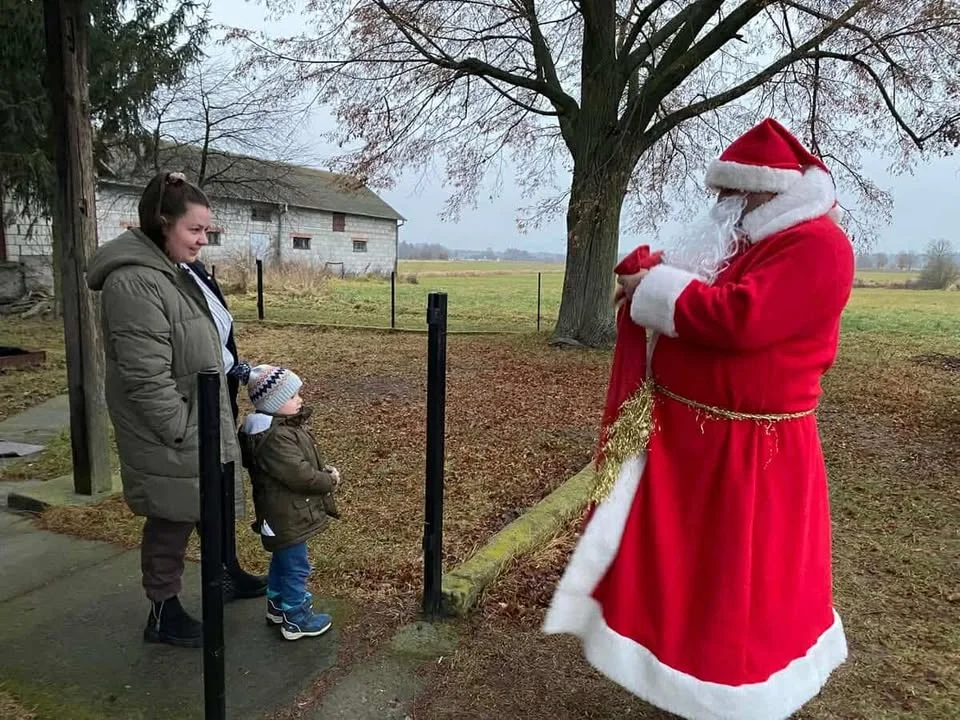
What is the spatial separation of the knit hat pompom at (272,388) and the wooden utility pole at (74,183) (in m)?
1.92

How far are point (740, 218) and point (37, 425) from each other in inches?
240

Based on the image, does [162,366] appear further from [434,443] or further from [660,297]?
[660,297]

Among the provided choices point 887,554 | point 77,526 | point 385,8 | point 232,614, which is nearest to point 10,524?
point 77,526

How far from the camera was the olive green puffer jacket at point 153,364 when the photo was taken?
2467 millimetres

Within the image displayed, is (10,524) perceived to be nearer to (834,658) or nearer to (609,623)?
(609,623)

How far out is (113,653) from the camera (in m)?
2.79

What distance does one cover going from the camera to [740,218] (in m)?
2.14

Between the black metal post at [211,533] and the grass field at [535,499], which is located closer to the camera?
the black metal post at [211,533]

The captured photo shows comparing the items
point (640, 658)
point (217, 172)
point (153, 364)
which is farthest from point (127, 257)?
point (217, 172)

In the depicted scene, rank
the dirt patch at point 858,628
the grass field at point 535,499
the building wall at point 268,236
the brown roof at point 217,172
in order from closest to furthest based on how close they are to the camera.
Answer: the dirt patch at point 858,628, the grass field at point 535,499, the building wall at point 268,236, the brown roof at point 217,172

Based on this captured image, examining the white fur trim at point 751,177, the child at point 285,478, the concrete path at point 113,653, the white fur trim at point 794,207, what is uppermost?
the white fur trim at point 751,177

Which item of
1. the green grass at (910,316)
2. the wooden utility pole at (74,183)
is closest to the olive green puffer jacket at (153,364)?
the wooden utility pole at (74,183)

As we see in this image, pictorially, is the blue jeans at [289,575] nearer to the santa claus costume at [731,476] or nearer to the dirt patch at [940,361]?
the santa claus costume at [731,476]

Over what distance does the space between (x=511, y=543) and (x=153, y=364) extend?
1.88 metres
